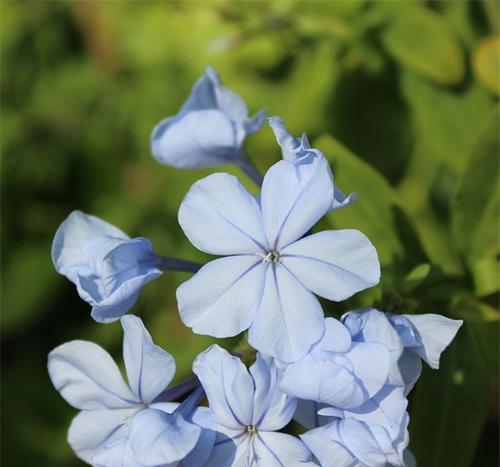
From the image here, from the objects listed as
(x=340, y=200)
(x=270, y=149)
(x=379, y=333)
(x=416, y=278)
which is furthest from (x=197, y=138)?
(x=270, y=149)

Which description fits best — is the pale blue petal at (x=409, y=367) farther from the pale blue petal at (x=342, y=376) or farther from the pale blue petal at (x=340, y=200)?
the pale blue petal at (x=340, y=200)

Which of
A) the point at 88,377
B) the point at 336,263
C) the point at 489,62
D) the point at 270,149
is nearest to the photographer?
the point at 336,263

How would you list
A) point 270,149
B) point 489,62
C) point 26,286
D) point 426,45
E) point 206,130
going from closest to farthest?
point 206,130
point 489,62
point 426,45
point 270,149
point 26,286

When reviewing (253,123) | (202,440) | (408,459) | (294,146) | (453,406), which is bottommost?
(453,406)

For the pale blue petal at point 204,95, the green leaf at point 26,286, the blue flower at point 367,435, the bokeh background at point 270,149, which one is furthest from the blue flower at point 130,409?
the green leaf at point 26,286

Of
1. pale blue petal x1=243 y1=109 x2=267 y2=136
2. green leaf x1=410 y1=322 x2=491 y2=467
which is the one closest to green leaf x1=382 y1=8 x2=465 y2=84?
pale blue petal x1=243 y1=109 x2=267 y2=136

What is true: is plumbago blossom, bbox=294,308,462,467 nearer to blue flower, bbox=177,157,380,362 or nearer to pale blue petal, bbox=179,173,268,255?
blue flower, bbox=177,157,380,362

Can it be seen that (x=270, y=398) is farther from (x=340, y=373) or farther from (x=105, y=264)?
(x=105, y=264)
